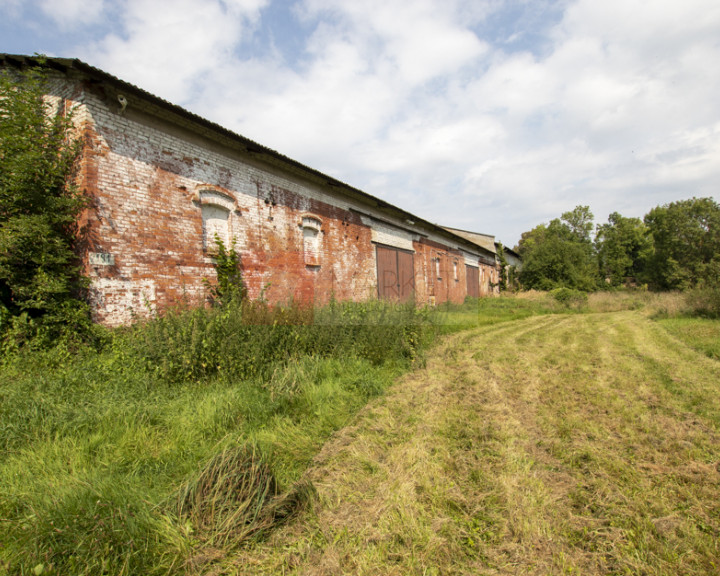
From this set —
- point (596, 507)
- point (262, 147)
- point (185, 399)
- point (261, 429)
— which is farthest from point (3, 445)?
point (262, 147)

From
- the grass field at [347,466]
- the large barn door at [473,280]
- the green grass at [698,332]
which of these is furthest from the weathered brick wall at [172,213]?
the large barn door at [473,280]

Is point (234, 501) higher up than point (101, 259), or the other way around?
point (101, 259)

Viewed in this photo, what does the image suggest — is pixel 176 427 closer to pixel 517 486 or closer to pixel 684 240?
pixel 517 486

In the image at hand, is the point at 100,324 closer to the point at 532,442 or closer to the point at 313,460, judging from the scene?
the point at 313,460

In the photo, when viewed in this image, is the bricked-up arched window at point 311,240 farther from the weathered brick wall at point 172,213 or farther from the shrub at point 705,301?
the shrub at point 705,301

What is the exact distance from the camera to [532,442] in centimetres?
340

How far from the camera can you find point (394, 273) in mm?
15648

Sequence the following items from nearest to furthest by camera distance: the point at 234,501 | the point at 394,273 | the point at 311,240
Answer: the point at 234,501
the point at 311,240
the point at 394,273

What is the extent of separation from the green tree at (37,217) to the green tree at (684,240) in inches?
1261

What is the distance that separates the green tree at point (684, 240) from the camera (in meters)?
25.3

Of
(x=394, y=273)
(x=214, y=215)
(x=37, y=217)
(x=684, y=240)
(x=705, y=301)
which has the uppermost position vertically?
(x=684, y=240)

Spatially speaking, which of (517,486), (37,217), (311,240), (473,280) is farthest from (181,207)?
(473,280)

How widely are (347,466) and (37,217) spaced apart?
20.6 feet

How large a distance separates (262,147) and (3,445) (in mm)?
7825
